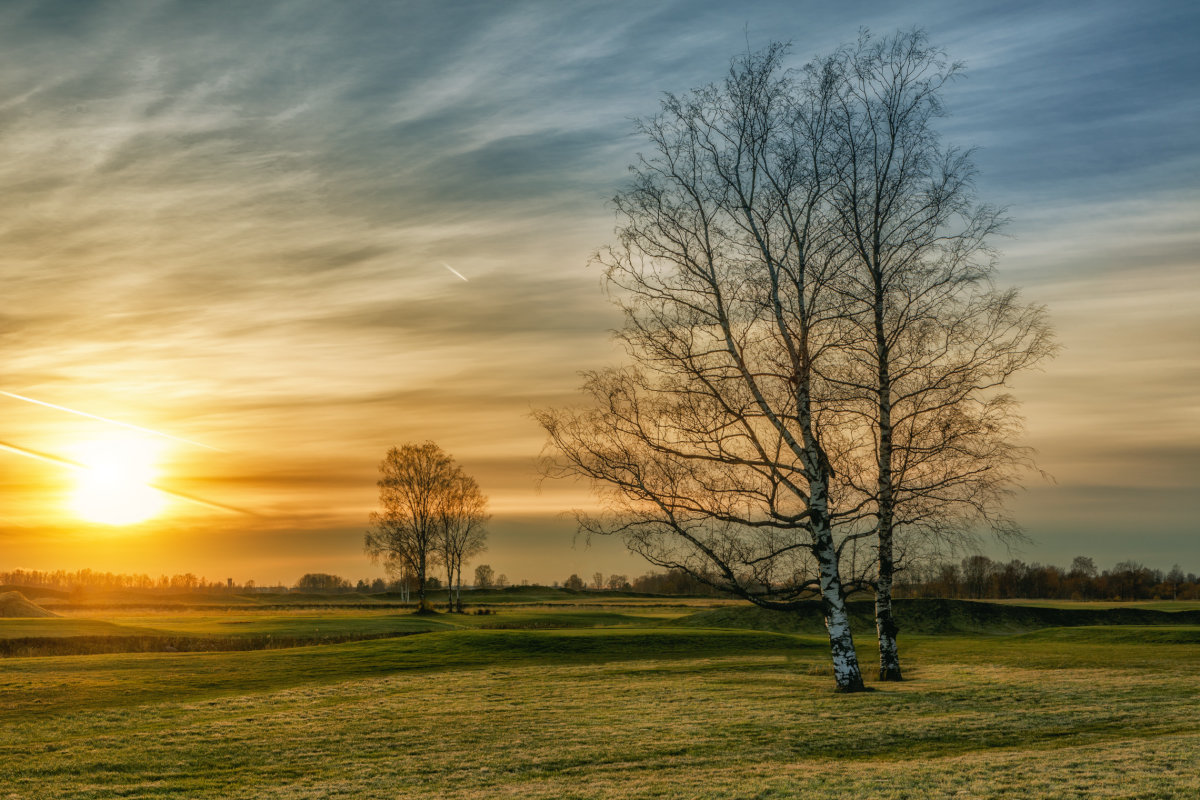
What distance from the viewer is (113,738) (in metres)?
18.8

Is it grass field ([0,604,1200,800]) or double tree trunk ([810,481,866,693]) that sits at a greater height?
double tree trunk ([810,481,866,693])

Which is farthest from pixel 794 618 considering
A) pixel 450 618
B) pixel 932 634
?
pixel 450 618

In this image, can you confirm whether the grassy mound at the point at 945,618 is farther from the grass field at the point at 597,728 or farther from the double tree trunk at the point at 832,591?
the double tree trunk at the point at 832,591

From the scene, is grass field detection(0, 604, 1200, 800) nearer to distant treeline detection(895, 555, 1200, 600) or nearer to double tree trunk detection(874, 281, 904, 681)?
double tree trunk detection(874, 281, 904, 681)

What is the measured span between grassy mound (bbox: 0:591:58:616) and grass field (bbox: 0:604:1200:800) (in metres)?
44.4

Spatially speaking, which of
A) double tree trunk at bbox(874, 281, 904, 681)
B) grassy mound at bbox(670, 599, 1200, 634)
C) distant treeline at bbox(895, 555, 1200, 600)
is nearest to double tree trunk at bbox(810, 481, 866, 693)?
double tree trunk at bbox(874, 281, 904, 681)

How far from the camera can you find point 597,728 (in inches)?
746

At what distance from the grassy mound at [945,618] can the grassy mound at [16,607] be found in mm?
54170

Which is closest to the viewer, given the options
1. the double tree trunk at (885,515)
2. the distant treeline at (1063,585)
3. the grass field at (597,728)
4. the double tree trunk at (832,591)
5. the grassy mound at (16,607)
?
the grass field at (597,728)

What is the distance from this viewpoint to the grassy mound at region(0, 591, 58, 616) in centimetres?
7319

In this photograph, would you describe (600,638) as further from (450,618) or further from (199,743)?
(450,618)

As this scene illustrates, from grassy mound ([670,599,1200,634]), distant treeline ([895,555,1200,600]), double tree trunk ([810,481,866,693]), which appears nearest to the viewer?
double tree trunk ([810,481,866,693])

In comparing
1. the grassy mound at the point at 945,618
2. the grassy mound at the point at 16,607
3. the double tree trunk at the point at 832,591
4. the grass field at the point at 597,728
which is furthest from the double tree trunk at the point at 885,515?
the grassy mound at the point at 16,607

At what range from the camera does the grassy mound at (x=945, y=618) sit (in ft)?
209
